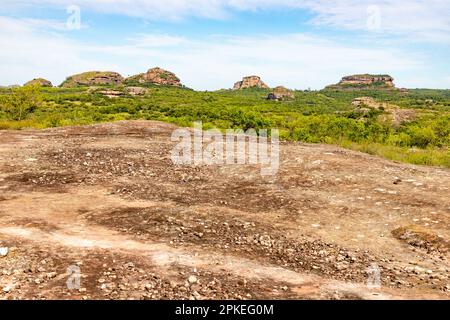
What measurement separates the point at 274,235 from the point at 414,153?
14.0m

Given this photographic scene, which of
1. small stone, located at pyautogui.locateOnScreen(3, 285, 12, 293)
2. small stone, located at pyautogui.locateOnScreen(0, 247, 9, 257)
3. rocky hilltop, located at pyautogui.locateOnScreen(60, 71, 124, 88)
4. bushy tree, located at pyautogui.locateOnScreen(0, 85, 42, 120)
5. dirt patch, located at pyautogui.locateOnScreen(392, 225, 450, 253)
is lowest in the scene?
dirt patch, located at pyautogui.locateOnScreen(392, 225, 450, 253)

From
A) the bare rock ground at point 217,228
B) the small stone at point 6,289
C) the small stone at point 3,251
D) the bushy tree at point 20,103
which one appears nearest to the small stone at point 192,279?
the bare rock ground at point 217,228

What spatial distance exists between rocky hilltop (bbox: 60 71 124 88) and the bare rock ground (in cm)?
16253

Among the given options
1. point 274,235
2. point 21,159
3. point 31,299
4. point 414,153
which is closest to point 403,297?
point 274,235

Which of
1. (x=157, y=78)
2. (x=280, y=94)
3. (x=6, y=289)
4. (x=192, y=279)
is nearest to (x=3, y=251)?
(x=6, y=289)

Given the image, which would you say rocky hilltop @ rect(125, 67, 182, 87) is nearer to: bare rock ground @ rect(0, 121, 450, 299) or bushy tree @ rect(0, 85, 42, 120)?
bushy tree @ rect(0, 85, 42, 120)

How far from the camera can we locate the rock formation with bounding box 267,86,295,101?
157m

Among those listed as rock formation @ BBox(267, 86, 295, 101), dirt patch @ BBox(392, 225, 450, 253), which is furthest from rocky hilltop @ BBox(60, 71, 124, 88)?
dirt patch @ BBox(392, 225, 450, 253)

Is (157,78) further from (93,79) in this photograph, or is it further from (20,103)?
(20,103)

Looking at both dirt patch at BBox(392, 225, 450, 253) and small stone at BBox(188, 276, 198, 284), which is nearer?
small stone at BBox(188, 276, 198, 284)

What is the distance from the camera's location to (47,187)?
34.7 feet

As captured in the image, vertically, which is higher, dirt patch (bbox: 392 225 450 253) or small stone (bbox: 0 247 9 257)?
small stone (bbox: 0 247 9 257)

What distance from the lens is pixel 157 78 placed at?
17825 cm

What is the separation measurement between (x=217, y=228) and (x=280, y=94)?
517 ft
